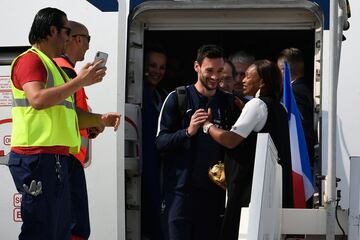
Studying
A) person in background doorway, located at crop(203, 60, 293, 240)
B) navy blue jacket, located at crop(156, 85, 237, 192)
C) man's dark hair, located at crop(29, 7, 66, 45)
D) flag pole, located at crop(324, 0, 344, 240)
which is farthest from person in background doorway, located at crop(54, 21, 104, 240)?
flag pole, located at crop(324, 0, 344, 240)

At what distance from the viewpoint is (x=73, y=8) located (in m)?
6.11

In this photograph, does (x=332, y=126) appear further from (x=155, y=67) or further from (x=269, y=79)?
(x=155, y=67)

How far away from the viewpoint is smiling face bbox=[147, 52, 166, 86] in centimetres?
652

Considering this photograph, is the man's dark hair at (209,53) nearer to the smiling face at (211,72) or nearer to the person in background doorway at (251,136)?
the smiling face at (211,72)

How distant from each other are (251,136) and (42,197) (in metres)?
1.42

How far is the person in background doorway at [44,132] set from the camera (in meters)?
4.71

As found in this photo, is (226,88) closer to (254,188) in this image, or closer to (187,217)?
(187,217)

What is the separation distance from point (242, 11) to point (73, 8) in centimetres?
118

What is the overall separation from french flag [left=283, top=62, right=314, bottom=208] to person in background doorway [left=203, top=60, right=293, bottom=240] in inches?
4.8

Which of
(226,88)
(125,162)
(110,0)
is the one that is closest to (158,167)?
(125,162)

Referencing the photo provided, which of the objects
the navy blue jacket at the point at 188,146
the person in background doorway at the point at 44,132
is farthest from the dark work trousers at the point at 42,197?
the navy blue jacket at the point at 188,146

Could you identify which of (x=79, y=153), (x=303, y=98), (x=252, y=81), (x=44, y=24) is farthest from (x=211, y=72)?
(x=44, y=24)

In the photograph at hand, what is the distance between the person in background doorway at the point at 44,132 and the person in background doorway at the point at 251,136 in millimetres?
983

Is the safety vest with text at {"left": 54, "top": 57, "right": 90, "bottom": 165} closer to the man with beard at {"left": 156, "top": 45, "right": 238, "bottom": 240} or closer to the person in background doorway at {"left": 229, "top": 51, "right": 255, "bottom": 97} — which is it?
the man with beard at {"left": 156, "top": 45, "right": 238, "bottom": 240}
